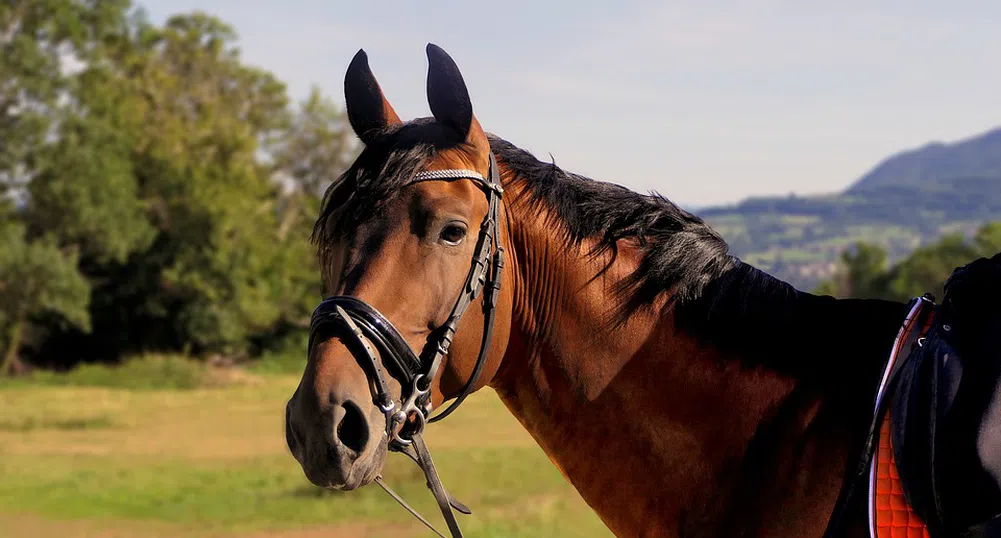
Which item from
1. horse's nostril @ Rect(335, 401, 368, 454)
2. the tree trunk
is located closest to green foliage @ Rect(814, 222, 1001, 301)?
the tree trunk

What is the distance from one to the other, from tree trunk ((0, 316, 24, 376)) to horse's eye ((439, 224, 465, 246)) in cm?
4201

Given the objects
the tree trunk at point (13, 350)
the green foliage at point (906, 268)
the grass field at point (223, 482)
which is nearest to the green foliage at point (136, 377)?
the tree trunk at point (13, 350)

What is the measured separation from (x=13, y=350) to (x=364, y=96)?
43293mm

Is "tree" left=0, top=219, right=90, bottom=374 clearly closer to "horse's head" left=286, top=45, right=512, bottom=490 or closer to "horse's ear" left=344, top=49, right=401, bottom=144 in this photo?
"horse's ear" left=344, top=49, right=401, bottom=144

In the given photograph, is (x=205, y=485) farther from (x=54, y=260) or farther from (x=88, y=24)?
(x=88, y=24)

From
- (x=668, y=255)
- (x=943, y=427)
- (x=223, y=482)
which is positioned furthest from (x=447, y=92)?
(x=223, y=482)

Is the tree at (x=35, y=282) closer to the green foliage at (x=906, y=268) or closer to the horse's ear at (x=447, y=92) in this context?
the green foliage at (x=906, y=268)

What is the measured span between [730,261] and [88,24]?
4117cm

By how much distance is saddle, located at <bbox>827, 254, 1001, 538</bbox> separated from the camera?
2449 millimetres

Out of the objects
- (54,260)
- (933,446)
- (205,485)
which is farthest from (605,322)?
(54,260)

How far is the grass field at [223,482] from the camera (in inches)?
533

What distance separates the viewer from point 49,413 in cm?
2836

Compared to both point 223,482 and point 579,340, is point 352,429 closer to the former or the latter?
point 579,340

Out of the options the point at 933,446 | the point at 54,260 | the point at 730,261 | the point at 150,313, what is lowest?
the point at 150,313
